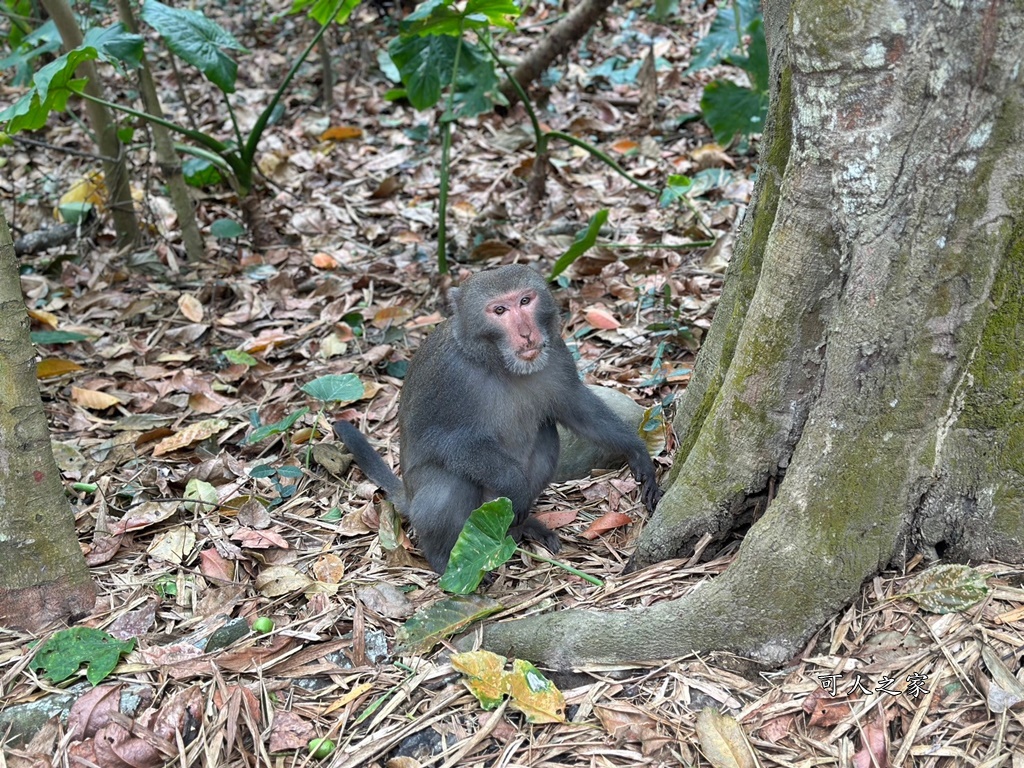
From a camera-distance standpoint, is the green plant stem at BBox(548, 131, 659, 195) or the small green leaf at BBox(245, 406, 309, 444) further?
the green plant stem at BBox(548, 131, 659, 195)

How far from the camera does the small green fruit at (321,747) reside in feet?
9.38

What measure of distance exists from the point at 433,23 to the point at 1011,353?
430cm

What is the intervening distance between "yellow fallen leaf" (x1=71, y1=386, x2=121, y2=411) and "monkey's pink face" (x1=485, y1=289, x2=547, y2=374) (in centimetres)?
257

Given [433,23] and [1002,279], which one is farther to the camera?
[433,23]

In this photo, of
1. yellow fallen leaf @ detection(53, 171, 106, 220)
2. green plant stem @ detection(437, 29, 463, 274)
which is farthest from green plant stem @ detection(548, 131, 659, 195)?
yellow fallen leaf @ detection(53, 171, 106, 220)

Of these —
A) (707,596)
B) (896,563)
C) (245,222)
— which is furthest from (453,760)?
(245,222)

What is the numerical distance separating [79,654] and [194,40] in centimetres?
442

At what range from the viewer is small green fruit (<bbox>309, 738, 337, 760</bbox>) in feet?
9.38

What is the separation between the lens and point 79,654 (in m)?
3.23

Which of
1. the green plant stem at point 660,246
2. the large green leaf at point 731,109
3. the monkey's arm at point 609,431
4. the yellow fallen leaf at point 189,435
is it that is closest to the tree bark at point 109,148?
the yellow fallen leaf at point 189,435

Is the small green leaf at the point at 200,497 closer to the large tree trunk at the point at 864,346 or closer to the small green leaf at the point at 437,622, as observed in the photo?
the small green leaf at the point at 437,622

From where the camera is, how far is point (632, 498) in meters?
4.14

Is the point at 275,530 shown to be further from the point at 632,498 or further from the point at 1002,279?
the point at 1002,279

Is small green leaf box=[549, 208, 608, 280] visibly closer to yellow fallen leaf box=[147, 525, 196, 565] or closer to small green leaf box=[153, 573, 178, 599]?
yellow fallen leaf box=[147, 525, 196, 565]
